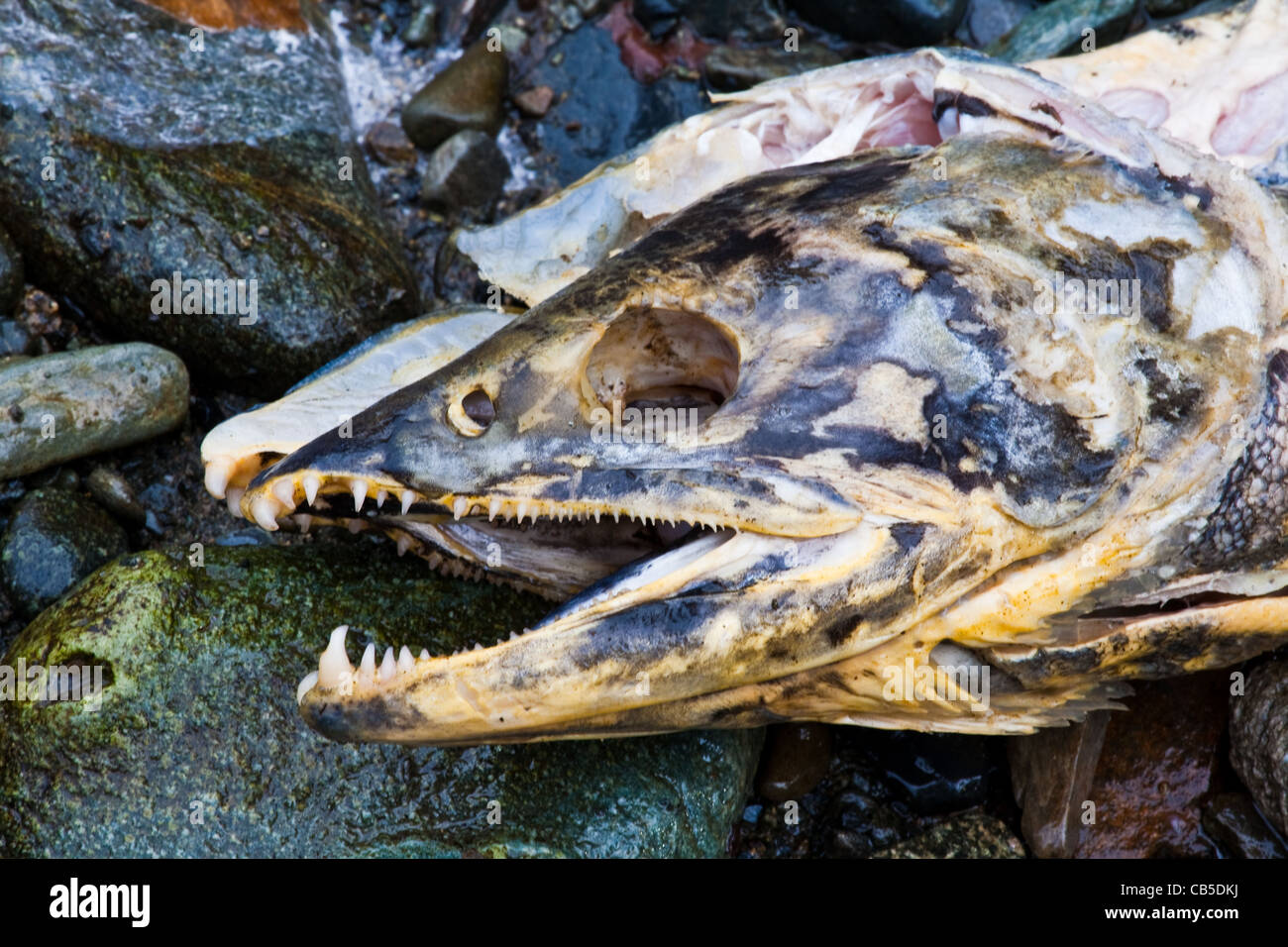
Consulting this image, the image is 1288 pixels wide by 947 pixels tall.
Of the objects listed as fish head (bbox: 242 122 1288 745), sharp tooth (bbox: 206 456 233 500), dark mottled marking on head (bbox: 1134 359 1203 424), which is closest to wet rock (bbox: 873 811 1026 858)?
fish head (bbox: 242 122 1288 745)

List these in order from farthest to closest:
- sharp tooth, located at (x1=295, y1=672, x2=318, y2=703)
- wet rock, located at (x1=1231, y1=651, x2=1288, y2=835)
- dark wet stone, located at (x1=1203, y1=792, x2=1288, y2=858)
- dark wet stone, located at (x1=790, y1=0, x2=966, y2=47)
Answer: dark wet stone, located at (x1=790, y1=0, x2=966, y2=47) < dark wet stone, located at (x1=1203, y1=792, x2=1288, y2=858) < wet rock, located at (x1=1231, y1=651, x2=1288, y2=835) < sharp tooth, located at (x1=295, y1=672, x2=318, y2=703)

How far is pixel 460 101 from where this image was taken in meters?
6.27

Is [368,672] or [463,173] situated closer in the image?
[368,672]

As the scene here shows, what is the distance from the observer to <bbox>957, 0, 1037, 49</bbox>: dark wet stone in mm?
6590

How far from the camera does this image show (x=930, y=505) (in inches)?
129

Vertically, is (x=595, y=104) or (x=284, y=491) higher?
(x=595, y=104)

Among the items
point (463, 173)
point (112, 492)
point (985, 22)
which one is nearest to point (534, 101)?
point (463, 173)

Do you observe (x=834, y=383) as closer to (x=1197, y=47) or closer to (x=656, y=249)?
(x=656, y=249)

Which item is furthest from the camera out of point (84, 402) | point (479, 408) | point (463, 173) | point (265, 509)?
point (463, 173)

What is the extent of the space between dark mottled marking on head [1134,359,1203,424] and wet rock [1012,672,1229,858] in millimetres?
1671

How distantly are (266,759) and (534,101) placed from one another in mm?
4152

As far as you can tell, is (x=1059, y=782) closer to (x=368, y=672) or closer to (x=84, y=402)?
(x=368, y=672)

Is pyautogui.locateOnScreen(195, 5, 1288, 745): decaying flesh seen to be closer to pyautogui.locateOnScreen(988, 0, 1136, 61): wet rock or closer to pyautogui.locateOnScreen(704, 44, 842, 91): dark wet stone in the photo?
pyautogui.locateOnScreen(988, 0, 1136, 61): wet rock
